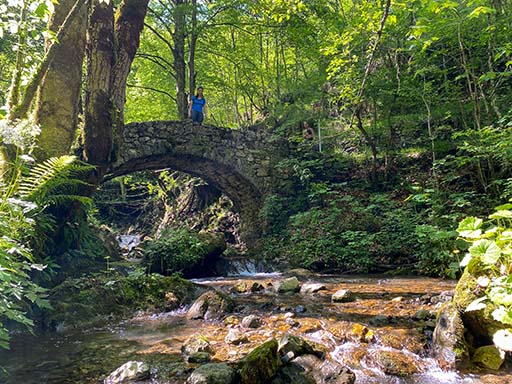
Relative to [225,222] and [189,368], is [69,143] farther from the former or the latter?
[225,222]

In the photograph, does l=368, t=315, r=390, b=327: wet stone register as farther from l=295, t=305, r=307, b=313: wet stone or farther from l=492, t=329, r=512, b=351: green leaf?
l=492, t=329, r=512, b=351: green leaf

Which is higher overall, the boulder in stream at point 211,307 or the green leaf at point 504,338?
the green leaf at point 504,338

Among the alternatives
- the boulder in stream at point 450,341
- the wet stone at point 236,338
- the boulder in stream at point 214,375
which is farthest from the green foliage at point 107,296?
the boulder in stream at point 450,341

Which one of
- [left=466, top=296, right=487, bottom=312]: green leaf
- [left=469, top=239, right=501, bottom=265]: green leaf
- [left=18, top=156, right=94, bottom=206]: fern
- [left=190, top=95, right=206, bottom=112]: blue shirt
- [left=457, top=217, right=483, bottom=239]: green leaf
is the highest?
[left=190, top=95, right=206, bottom=112]: blue shirt

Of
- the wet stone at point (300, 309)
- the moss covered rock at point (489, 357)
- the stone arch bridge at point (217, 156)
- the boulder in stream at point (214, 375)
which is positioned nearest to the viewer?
the boulder in stream at point (214, 375)

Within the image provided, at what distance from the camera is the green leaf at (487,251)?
203 centimetres

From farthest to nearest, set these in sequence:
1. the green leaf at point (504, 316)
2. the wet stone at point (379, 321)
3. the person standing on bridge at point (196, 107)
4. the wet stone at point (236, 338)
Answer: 1. the person standing on bridge at point (196, 107)
2. the wet stone at point (379, 321)
3. the wet stone at point (236, 338)
4. the green leaf at point (504, 316)

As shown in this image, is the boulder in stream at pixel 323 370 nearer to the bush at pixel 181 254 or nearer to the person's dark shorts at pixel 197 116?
the bush at pixel 181 254

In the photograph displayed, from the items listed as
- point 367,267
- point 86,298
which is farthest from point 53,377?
point 367,267

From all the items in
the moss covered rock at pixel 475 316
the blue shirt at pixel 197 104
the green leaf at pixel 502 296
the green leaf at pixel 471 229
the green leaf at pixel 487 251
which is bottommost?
the moss covered rock at pixel 475 316

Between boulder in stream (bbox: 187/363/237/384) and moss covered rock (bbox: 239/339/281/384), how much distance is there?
3.2 inches

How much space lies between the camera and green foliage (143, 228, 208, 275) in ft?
26.1

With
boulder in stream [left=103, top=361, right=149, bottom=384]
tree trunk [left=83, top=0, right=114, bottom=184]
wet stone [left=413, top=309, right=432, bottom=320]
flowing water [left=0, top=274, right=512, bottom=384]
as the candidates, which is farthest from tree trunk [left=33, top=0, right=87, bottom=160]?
wet stone [left=413, top=309, right=432, bottom=320]

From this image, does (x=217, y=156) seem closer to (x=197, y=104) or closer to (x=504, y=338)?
(x=197, y=104)
